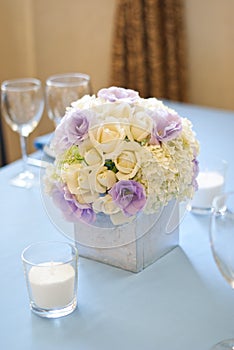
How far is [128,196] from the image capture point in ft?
3.59

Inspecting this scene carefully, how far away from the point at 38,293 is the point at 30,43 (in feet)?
7.70

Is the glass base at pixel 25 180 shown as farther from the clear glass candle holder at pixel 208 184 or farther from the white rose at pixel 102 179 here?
the white rose at pixel 102 179

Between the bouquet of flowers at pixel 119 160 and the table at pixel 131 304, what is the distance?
4.6 inches

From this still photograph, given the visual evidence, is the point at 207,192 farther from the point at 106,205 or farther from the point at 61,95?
the point at 61,95

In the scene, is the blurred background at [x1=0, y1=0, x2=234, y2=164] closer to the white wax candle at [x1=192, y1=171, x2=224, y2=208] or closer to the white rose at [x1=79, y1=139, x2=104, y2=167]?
the white wax candle at [x1=192, y1=171, x2=224, y2=208]

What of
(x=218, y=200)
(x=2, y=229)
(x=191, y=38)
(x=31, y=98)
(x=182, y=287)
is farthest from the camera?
(x=191, y=38)

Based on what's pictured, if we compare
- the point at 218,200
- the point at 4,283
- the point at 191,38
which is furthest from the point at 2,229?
the point at 191,38

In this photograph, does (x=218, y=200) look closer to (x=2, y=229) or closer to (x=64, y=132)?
(x=64, y=132)

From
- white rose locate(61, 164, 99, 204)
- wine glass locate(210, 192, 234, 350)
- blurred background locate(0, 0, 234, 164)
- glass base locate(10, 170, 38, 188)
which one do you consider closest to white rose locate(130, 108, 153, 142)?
white rose locate(61, 164, 99, 204)

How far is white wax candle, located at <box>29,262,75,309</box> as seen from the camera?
1051mm

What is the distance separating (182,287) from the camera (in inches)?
44.5

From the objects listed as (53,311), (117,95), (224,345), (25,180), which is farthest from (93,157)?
(25,180)

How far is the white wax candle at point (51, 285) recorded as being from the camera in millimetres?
1051

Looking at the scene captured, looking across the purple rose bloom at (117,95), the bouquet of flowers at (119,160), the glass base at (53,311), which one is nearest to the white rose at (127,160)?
the bouquet of flowers at (119,160)
